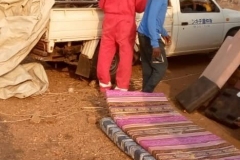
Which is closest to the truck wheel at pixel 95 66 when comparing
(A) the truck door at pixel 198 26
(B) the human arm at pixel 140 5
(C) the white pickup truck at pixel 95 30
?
(C) the white pickup truck at pixel 95 30

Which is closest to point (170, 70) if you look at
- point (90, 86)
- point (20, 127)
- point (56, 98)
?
point (90, 86)

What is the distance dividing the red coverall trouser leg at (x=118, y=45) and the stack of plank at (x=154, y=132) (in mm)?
970

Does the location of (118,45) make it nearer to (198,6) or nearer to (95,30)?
(95,30)

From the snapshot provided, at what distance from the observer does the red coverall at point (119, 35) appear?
286 inches

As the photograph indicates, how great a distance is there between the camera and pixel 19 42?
707 cm

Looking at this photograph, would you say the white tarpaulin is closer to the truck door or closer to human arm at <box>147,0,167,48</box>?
human arm at <box>147,0,167,48</box>

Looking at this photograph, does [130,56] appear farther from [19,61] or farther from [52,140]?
[52,140]

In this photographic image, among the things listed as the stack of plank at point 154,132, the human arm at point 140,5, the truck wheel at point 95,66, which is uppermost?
the human arm at point 140,5

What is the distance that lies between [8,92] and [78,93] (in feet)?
3.62

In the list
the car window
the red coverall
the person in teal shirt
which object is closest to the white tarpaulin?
the red coverall

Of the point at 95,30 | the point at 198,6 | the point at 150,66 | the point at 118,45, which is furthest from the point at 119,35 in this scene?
the point at 198,6

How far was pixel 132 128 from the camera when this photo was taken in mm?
5629

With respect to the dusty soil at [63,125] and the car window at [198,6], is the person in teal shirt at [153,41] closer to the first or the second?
the dusty soil at [63,125]

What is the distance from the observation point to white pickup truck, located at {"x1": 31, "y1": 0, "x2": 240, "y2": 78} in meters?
7.25
